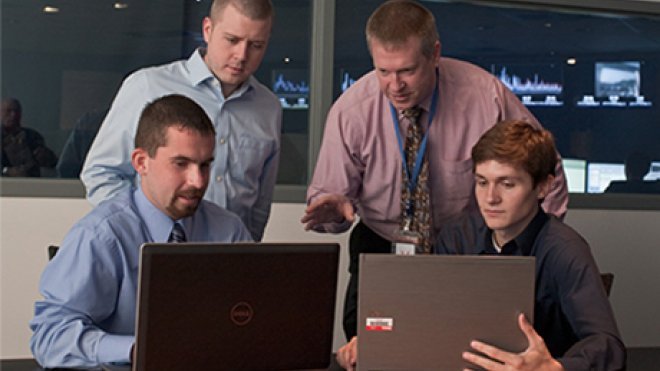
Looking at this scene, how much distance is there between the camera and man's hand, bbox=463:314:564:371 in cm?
173

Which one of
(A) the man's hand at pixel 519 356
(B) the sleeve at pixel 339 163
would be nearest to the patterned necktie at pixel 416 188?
(B) the sleeve at pixel 339 163

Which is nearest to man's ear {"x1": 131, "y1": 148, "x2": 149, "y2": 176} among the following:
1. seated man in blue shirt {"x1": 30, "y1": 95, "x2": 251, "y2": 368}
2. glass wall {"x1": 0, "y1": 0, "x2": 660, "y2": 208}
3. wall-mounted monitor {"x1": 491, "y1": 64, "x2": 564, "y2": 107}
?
seated man in blue shirt {"x1": 30, "y1": 95, "x2": 251, "y2": 368}

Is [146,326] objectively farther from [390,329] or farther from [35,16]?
[35,16]

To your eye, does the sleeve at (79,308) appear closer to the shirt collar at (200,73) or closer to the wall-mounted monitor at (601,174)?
the shirt collar at (200,73)

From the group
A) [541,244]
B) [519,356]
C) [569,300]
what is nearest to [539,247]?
[541,244]

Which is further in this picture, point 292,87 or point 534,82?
point 534,82

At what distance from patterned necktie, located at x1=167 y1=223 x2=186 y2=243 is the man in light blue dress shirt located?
1.98ft

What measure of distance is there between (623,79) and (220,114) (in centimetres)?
307

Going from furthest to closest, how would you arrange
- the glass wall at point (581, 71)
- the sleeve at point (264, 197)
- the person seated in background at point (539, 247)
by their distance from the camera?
1. the glass wall at point (581, 71)
2. the sleeve at point (264, 197)
3. the person seated in background at point (539, 247)

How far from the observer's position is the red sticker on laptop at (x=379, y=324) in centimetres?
172

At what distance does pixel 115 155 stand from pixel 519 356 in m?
1.43

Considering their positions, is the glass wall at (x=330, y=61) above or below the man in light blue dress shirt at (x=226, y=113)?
above

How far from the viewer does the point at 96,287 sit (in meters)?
1.96

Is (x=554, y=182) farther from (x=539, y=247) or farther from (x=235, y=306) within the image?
(x=235, y=306)
